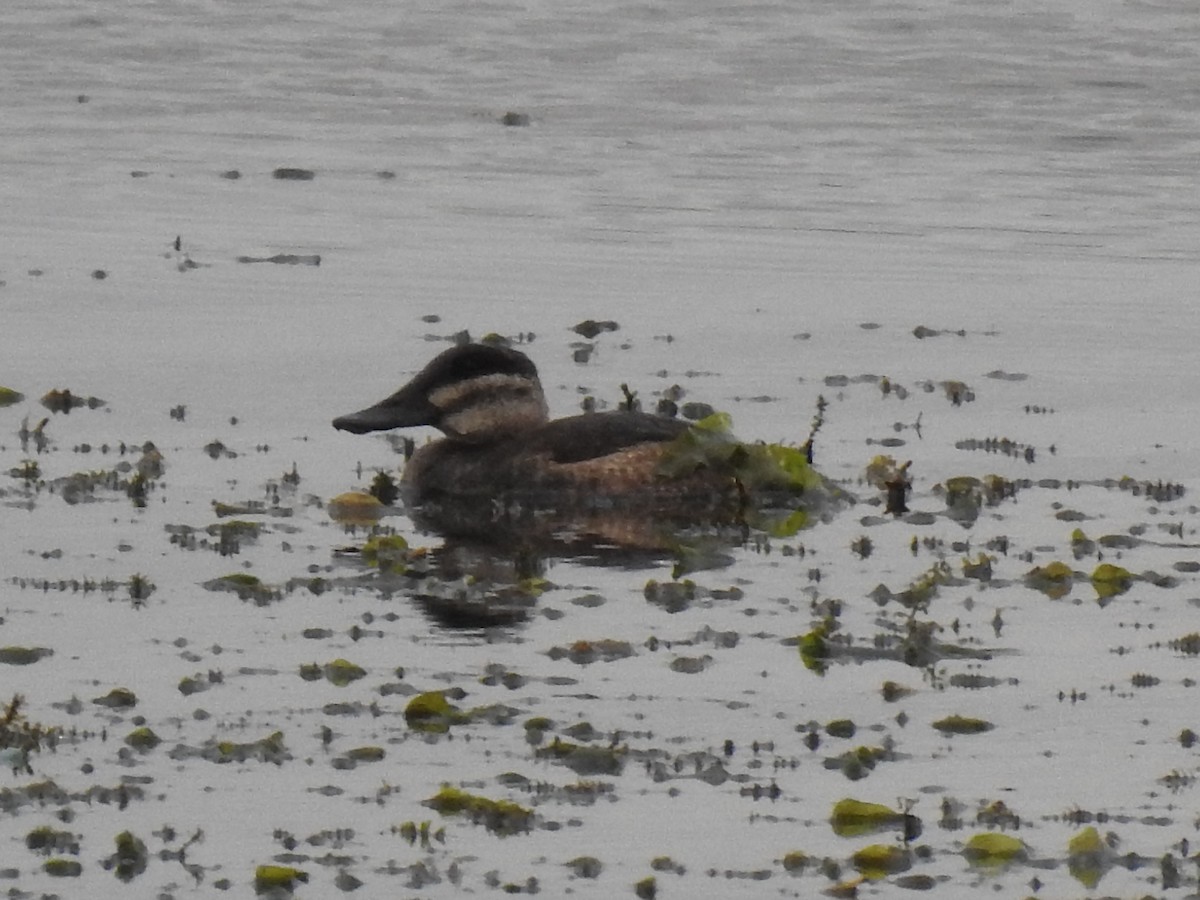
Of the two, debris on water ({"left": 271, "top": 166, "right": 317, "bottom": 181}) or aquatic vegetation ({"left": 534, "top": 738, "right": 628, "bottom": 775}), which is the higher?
debris on water ({"left": 271, "top": 166, "right": 317, "bottom": 181})

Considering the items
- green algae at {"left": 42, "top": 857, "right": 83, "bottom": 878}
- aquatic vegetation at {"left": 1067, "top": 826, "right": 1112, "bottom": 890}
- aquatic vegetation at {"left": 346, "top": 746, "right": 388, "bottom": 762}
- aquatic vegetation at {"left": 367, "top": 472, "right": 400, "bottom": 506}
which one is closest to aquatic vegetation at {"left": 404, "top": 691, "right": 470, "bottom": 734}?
aquatic vegetation at {"left": 346, "top": 746, "right": 388, "bottom": 762}

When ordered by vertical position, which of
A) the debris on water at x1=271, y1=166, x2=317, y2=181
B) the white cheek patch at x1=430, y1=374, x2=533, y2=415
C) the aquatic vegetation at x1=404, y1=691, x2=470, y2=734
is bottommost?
the aquatic vegetation at x1=404, y1=691, x2=470, y2=734

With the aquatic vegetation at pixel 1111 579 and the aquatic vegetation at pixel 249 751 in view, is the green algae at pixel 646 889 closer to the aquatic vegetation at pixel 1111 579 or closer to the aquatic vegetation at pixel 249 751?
the aquatic vegetation at pixel 249 751

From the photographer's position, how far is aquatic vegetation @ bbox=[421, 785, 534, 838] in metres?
7.79

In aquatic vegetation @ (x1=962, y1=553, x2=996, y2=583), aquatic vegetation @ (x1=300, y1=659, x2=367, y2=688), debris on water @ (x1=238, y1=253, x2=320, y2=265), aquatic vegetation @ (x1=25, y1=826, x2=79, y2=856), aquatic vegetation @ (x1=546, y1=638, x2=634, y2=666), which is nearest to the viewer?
aquatic vegetation @ (x1=25, y1=826, x2=79, y2=856)

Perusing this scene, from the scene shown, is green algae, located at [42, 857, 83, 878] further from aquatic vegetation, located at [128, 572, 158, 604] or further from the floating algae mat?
aquatic vegetation, located at [128, 572, 158, 604]

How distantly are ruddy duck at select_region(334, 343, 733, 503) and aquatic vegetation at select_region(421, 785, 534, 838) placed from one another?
4.64m

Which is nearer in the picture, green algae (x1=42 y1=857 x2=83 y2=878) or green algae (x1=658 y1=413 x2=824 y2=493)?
green algae (x1=42 y1=857 x2=83 y2=878)

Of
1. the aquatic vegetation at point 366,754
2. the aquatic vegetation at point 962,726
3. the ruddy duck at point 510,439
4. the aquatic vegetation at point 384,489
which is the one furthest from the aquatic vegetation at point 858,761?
the aquatic vegetation at point 384,489

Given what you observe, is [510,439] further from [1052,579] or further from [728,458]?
[1052,579]

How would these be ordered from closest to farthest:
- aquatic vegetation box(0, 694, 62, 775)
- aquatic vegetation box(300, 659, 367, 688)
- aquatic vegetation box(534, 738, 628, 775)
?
aquatic vegetation box(0, 694, 62, 775)
aquatic vegetation box(534, 738, 628, 775)
aquatic vegetation box(300, 659, 367, 688)

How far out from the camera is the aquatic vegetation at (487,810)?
779 cm

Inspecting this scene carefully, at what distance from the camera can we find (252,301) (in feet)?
55.2

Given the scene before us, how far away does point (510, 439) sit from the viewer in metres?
12.9
